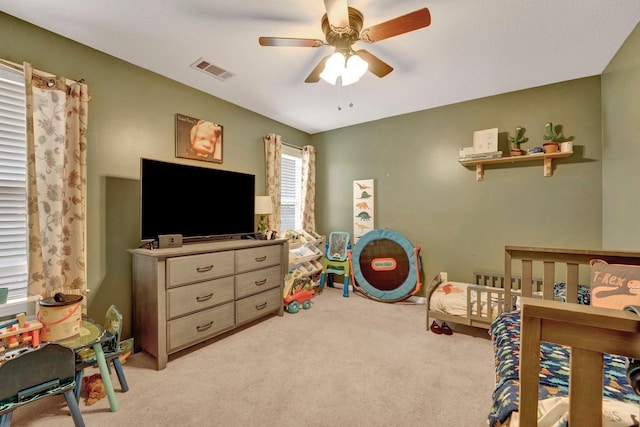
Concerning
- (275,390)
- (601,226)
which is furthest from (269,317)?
(601,226)

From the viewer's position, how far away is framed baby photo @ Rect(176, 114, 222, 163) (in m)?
2.79

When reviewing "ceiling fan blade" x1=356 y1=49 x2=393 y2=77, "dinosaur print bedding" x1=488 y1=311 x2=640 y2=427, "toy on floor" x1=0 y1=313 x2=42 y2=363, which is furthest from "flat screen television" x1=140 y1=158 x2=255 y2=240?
"dinosaur print bedding" x1=488 y1=311 x2=640 y2=427

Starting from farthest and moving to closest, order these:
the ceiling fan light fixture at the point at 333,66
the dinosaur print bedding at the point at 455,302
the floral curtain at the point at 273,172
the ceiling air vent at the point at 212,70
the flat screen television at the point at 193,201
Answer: the floral curtain at the point at 273,172 → the dinosaur print bedding at the point at 455,302 → the ceiling air vent at the point at 212,70 → the flat screen television at the point at 193,201 → the ceiling fan light fixture at the point at 333,66

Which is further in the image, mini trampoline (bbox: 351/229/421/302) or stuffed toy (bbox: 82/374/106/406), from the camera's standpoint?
mini trampoline (bbox: 351/229/421/302)

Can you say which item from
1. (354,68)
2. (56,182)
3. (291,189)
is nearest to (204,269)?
(56,182)

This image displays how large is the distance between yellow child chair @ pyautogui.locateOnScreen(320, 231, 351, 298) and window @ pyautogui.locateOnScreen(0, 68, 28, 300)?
311cm

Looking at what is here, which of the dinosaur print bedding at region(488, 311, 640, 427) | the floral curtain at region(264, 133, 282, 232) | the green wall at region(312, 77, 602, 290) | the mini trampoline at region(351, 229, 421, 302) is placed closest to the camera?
the dinosaur print bedding at region(488, 311, 640, 427)

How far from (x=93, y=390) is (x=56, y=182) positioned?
4.69ft

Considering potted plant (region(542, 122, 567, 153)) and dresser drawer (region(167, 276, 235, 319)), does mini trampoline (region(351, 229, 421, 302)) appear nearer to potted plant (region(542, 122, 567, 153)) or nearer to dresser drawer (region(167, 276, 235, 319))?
potted plant (region(542, 122, 567, 153))

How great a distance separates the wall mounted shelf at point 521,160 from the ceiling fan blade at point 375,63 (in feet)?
5.54

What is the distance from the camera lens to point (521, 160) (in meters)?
2.98

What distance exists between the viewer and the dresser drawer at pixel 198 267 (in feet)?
6.95

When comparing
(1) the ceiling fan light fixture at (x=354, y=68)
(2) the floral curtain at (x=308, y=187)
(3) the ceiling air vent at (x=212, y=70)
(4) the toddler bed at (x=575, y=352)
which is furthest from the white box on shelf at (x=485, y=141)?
(3) the ceiling air vent at (x=212, y=70)

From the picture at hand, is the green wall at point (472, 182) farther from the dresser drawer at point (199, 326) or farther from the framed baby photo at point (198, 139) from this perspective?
the dresser drawer at point (199, 326)
